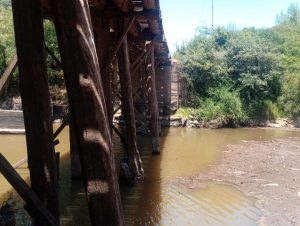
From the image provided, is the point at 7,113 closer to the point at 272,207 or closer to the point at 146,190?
the point at 146,190

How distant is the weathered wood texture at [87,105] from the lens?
2287mm

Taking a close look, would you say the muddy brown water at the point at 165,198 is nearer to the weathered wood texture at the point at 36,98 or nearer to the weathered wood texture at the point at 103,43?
the weathered wood texture at the point at 103,43

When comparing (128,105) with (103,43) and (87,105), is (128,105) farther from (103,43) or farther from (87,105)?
(87,105)

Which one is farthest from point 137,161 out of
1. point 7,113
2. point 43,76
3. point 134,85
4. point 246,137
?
point 134,85

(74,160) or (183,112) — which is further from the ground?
(74,160)

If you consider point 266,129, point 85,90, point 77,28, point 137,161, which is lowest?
point 266,129

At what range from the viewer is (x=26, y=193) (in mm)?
2748

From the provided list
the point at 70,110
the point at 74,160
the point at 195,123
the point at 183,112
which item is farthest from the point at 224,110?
the point at 70,110

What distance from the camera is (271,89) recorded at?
17.6m

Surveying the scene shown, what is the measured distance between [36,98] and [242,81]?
15292mm

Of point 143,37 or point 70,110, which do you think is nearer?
point 70,110

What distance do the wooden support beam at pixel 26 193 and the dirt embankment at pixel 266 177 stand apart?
322 centimetres

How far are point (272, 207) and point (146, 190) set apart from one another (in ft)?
6.35

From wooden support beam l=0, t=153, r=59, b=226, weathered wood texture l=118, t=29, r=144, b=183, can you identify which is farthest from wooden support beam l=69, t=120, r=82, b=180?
wooden support beam l=0, t=153, r=59, b=226
